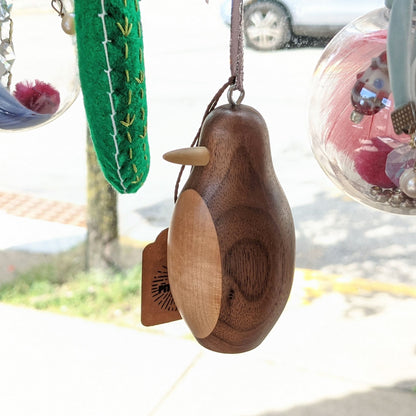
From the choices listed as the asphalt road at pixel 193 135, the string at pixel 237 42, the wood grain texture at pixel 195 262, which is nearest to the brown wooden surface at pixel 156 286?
the wood grain texture at pixel 195 262

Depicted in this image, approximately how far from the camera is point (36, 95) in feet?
2.00

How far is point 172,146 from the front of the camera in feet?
6.61

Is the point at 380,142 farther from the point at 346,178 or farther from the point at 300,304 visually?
the point at 300,304

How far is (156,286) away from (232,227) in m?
0.14

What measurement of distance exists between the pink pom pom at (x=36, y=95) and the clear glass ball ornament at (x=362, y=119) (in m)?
0.26

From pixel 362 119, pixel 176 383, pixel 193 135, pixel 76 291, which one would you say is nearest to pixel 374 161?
pixel 362 119

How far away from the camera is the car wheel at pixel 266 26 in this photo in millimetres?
1430

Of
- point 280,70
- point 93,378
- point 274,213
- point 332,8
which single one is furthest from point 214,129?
point 93,378

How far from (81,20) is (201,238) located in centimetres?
19

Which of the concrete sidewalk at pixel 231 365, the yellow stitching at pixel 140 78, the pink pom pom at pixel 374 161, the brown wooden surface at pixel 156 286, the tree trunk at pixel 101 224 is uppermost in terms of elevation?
the yellow stitching at pixel 140 78

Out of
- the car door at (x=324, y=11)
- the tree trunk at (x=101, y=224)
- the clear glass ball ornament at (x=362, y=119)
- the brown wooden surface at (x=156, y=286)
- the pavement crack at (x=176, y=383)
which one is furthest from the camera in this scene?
the tree trunk at (x=101, y=224)

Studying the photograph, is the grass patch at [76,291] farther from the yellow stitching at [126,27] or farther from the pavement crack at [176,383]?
the yellow stitching at [126,27]

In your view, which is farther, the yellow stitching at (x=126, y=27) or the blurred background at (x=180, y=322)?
the blurred background at (x=180, y=322)

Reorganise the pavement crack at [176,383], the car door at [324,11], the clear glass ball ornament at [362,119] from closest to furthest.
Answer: the clear glass ball ornament at [362,119], the car door at [324,11], the pavement crack at [176,383]
